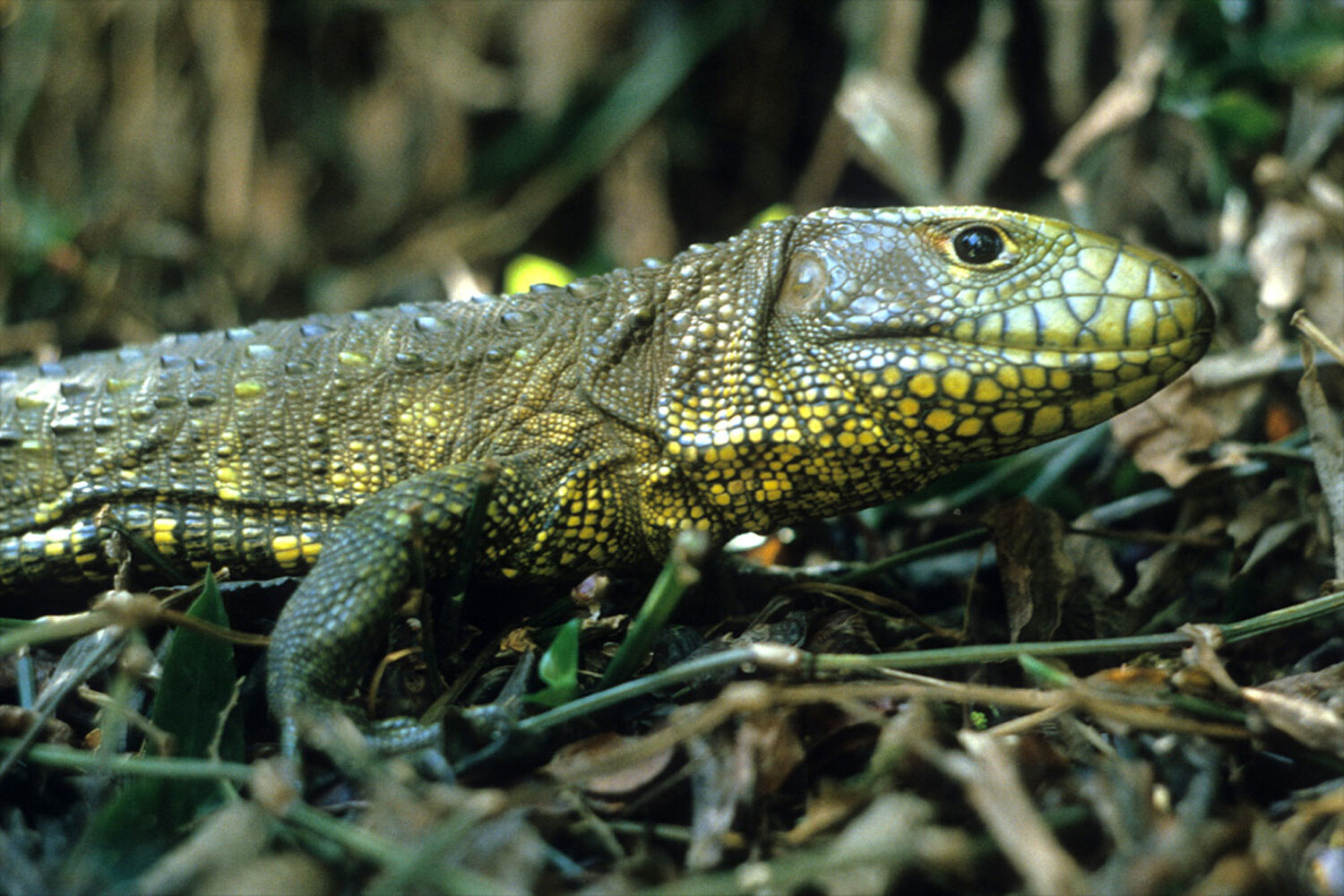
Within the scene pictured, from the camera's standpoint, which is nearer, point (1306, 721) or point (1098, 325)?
point (1306, 721)

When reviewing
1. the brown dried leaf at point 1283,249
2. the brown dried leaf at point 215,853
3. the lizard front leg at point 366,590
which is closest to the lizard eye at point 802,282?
the lizard front leg at point 366,590

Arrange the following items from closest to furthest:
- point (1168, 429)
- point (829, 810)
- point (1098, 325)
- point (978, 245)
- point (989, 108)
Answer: point (829, 810) → point (1098, 325) → point (978, 245) → point (1168, 429) → point (989, 108)

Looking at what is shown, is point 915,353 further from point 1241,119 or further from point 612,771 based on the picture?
point 1241,119

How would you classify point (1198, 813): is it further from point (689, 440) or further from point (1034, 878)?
point (689, 440)

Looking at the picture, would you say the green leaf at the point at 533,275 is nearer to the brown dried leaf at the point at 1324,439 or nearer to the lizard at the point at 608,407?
the lizard at the point at 608,407

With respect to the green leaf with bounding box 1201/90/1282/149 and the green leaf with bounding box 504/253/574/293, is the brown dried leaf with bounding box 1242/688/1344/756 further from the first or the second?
the green leaf with bounding box 504/253/574/293

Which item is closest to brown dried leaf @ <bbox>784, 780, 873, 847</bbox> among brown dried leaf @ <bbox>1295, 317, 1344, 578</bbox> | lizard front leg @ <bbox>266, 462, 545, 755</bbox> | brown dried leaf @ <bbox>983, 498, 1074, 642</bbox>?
lizard front leg @ <bbox>266, 462, 545, 755</bbox>

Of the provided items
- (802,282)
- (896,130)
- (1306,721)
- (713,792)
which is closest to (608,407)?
(802,282)
